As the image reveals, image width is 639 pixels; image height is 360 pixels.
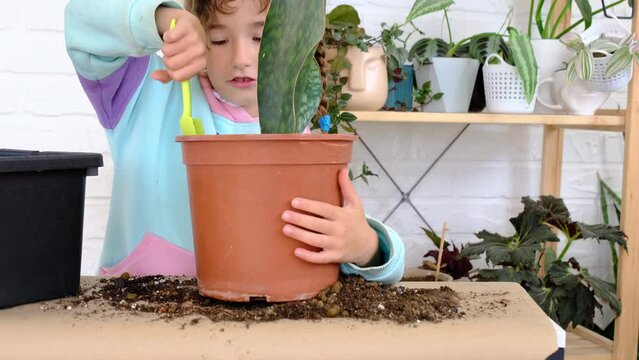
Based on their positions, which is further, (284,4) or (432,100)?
(432,100)

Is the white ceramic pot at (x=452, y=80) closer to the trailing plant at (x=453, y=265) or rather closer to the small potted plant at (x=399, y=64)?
the small potted plant at (x=399, y=64)

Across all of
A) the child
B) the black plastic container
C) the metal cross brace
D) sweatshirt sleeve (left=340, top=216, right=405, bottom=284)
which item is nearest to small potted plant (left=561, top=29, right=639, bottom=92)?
the metal cross brace

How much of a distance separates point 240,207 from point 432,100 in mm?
949

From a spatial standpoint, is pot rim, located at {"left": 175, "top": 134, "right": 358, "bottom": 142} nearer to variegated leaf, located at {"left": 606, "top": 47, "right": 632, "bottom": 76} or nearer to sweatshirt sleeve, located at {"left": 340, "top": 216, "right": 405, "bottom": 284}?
sweatshirt sleeve, located at {"left": 340, "top": 216, "right": 405, "bottom": 284}

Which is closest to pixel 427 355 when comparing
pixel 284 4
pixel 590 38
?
pixel 284 4

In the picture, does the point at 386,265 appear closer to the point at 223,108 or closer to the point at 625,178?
the point at 223,108

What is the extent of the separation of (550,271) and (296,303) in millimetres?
994

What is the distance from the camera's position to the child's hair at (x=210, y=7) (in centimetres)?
87

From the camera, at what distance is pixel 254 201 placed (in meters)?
0.53

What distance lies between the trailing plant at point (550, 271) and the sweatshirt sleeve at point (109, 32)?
85cm

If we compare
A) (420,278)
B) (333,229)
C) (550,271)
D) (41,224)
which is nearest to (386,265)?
(333,229)

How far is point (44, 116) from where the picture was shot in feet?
4.70

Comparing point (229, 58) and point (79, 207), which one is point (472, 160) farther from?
point (79, 207)

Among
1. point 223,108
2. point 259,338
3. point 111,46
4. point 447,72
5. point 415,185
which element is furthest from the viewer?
point 415,185
